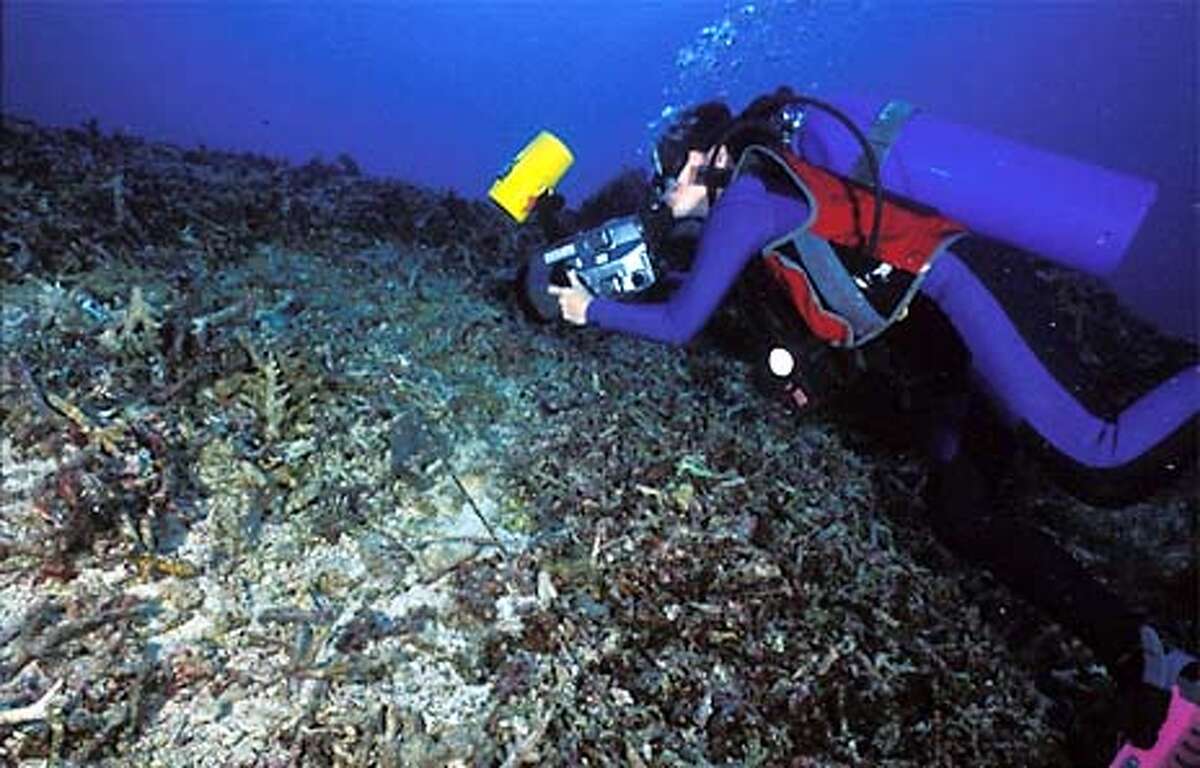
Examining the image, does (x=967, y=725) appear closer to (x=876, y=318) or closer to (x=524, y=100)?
(x=876, y=318)

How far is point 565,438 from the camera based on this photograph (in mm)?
4281

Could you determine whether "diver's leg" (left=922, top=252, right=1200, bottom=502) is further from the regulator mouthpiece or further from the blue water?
the blue water

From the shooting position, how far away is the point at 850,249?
4.02 meters

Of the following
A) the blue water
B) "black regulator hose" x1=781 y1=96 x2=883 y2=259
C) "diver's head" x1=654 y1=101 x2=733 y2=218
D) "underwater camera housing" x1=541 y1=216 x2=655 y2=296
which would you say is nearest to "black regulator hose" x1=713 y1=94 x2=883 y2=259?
"black regulator hose" x1=781 y1=96 x2=883 y2=259

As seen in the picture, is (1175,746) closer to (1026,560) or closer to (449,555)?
(1026,560)

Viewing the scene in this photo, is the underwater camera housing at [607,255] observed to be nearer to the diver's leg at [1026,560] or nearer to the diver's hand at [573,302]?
the diver's hand at [573,302]

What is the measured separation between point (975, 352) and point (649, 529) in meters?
2.17

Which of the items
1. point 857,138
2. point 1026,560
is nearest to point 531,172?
point 857,138

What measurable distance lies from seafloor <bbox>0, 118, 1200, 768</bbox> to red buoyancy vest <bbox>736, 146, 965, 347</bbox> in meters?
1.05

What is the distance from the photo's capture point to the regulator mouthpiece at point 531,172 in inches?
184

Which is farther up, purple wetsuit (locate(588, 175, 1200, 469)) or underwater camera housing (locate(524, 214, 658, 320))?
underwater camera housing (locate(524, 214, 658, 320))

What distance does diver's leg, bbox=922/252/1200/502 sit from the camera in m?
3.83

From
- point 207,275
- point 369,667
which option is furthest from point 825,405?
point 207,275

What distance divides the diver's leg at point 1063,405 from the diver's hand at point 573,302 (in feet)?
6.42
